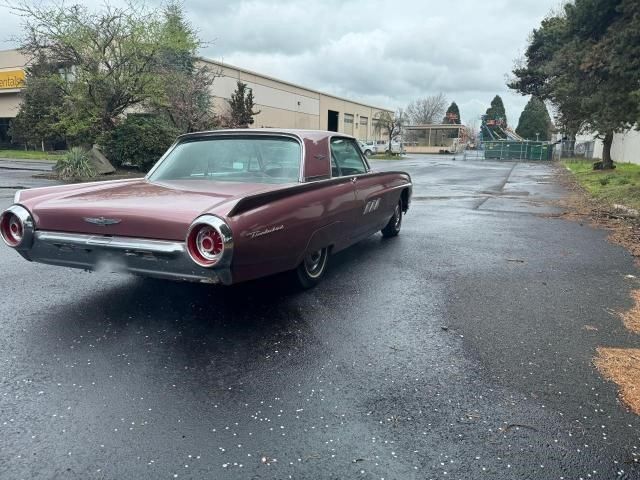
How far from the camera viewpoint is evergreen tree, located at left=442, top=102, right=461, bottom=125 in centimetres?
9268

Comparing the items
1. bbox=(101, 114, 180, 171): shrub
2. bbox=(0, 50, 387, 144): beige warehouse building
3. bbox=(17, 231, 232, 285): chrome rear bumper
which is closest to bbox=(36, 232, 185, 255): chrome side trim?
bbox=(17, 231, 232, 285): chrome rear bumper

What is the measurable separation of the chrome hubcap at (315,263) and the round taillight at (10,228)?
2403 millimetres

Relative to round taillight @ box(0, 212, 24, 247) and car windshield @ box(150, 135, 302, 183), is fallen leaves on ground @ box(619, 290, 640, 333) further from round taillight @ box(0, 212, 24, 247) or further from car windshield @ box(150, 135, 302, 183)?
round taillight @ box(0, 212, 24, 247)

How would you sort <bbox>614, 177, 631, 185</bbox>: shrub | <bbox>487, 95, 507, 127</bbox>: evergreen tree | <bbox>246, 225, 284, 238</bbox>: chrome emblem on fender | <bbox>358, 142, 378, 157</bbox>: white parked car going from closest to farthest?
<bbox>246, 225, 284, 238</bbox>: chrome emblem on fender, <bbox>614, 177, 631, 185</bbox>: shrub, <bbox>358, 142, 378, 157</bbox>: white parked car, <bbox>487, 95, 507, 127</bbox>: evergreen tree

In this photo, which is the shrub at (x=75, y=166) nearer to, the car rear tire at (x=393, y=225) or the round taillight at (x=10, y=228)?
the car rear tire at (x=393, y=225)

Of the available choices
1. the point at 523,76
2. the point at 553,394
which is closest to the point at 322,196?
the point at 553,394

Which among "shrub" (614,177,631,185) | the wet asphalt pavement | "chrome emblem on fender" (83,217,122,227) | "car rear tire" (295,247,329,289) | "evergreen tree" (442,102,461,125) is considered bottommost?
the wet asphalt pavement

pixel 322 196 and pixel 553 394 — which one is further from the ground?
pixel 322 196

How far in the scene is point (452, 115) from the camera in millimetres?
94875

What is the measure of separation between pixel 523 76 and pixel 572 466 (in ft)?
120

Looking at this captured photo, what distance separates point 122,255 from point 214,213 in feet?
2.70

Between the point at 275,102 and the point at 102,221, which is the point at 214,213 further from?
the point at 275,102

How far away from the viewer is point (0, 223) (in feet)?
12.8

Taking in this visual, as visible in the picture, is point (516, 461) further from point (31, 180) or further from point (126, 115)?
point (126, 115)
